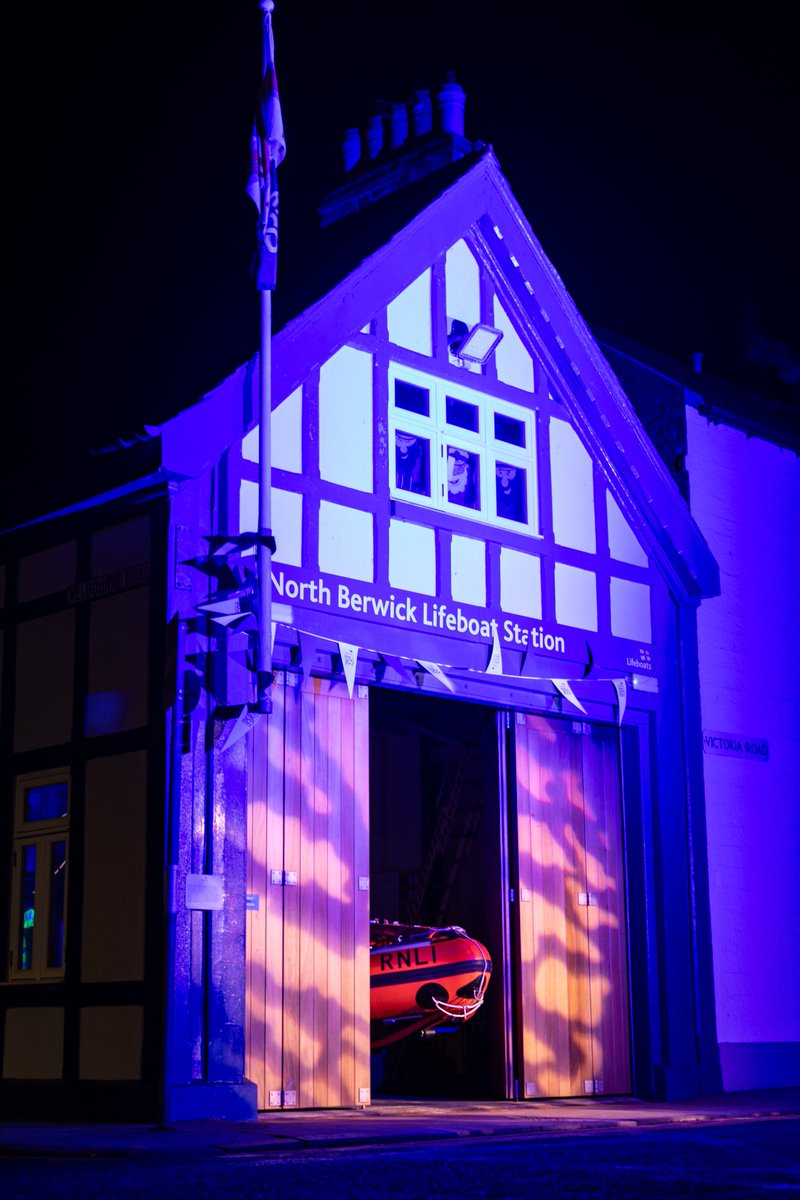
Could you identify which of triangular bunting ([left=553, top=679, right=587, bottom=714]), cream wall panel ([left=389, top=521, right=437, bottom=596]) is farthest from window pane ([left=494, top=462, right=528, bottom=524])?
triangular bunting ([left=553, top=679, right=587, bottom=714])

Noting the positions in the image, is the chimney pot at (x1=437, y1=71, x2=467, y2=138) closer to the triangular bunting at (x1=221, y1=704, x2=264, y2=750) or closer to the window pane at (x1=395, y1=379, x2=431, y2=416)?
the window pane at (x1=395, y1=379, x2=431, y2=416)

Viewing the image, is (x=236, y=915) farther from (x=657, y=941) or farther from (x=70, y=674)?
(x=657, y=941)

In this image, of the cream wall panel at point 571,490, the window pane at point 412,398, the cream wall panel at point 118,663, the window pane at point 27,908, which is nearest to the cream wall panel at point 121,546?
the cream wall panel at point 118,663

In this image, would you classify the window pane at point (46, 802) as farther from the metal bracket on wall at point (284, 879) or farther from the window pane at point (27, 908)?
the metal bracket on wall at point (284, 879)

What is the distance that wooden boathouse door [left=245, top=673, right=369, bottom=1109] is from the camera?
11969 millimetres

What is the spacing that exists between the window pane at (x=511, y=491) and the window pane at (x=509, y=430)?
0.25 metres

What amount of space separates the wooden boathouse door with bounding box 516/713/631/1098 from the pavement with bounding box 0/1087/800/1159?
0.48 meters

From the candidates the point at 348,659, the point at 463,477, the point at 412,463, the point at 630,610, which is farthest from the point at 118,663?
the point at 630,610

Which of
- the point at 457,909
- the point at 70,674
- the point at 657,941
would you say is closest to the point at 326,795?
the point at 70,674

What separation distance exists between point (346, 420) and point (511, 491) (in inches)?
83.5

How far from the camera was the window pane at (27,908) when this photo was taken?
12.3 metres

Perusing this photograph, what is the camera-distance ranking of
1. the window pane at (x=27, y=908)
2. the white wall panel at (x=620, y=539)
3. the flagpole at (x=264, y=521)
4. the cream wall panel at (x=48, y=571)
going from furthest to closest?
the white wall panel at (x=620, y=539), the cream wall panel at (x=48, y=571), the window pane at (x=27, y=908), the flagpole at (x=264, y=521)

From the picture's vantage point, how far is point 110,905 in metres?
11.6

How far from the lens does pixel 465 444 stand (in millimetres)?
14438
